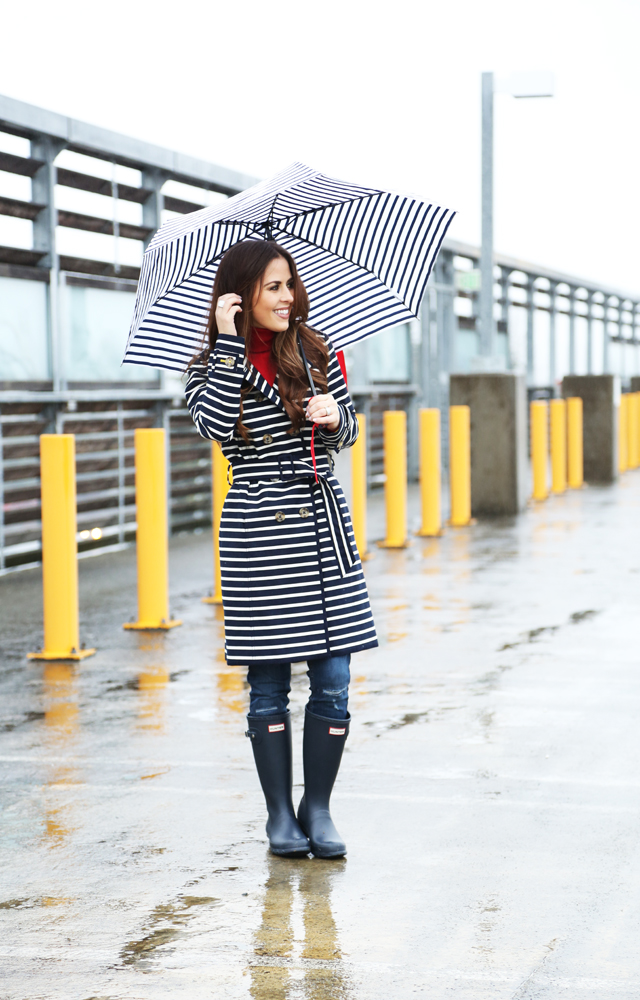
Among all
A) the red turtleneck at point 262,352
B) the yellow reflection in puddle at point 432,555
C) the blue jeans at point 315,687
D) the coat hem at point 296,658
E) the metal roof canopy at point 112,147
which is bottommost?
the yellow reflection in puddle at point 432,555

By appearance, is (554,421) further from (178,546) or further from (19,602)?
(19,602)

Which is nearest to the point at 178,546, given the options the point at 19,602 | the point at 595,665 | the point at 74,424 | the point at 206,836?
the point at 74,424

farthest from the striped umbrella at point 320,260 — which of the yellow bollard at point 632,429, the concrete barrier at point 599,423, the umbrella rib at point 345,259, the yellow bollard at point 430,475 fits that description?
the yellow bollard at point 632,429

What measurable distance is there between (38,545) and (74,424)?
48.8 inches

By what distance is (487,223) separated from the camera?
557 inches

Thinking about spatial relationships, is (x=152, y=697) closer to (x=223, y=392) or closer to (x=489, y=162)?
(x=223, y=392)

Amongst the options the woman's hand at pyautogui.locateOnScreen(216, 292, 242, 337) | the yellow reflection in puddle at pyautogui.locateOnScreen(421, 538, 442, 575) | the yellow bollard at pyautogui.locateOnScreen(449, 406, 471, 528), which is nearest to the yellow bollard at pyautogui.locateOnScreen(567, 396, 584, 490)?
the yellow bollard at pyautogui.locateOnScreen(449, 406, 471, 528)

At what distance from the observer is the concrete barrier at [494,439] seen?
13156mm

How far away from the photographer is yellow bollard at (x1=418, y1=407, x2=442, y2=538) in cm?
1169

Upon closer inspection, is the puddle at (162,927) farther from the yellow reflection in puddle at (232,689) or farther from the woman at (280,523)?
the yellow reflection in puddle at (232,689)

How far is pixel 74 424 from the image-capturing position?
1114cm

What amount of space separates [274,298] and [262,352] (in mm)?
160

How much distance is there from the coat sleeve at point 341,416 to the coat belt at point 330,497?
3.8 inches

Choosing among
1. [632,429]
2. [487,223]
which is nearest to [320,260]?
[487,223]
